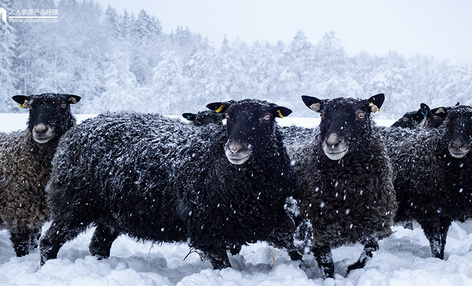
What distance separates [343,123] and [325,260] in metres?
1.47

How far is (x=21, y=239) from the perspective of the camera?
17.5 ft

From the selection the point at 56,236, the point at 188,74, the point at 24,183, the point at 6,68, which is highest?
the point at 188,74

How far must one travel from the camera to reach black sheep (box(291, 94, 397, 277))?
426 cm

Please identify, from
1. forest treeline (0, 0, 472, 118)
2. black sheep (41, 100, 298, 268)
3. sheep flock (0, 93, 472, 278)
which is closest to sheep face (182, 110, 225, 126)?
sheep flock (0, 93, 472, 278)

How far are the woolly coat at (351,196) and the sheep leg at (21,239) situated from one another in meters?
3.69

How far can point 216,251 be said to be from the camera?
4.16 meters

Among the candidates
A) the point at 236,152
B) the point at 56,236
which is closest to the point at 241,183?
the point at 236,152

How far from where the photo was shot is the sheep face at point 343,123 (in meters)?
4.08

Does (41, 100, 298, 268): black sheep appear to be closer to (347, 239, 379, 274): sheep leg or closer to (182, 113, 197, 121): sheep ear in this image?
(347, 239, 379, 274): sheep leg

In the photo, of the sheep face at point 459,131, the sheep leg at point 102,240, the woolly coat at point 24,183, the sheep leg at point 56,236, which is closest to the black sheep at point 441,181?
the sheep face at point 459,131

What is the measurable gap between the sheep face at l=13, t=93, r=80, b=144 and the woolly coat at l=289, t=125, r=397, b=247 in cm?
359

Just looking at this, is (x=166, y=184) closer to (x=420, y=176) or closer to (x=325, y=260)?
(x=325, y=260)

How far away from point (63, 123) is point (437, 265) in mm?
5163

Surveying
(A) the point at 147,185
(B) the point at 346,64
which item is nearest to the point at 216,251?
(A) the point at 147,185
